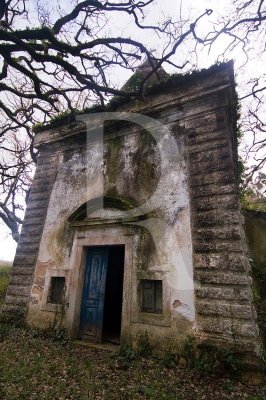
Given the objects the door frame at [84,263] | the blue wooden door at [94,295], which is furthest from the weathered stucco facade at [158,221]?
the blue wooden door at [94,295]

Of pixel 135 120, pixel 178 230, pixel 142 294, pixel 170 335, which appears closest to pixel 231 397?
pixel 170 335

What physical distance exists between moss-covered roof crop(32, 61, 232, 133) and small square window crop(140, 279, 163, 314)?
4.46 m

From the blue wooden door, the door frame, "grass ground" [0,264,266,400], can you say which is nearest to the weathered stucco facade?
the door frame

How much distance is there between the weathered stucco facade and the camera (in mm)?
4582

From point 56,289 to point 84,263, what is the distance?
98 cm

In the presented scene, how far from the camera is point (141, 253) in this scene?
18.1 feet

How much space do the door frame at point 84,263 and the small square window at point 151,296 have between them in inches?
11.4

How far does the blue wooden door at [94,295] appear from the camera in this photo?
231 inches

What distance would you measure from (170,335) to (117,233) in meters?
2.34

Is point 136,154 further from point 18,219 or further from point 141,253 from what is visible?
point 18,219

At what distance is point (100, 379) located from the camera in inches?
156

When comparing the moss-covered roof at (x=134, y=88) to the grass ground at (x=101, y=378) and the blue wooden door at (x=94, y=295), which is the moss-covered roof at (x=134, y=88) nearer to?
the blue wooden door at (x=94, y=295)

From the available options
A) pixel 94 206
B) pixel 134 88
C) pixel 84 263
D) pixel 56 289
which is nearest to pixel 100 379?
pixel 84 263

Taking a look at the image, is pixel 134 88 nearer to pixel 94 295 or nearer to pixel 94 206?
pixel 94 206
